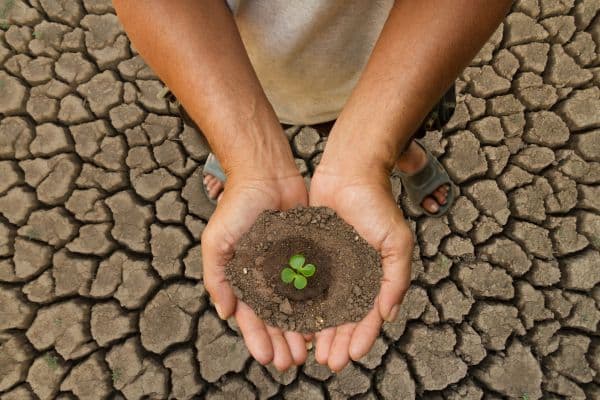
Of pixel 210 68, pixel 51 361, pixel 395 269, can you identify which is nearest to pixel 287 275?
pixel 395 269

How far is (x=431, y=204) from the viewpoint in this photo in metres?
2.25

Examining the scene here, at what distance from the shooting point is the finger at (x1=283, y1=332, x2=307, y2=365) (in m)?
1.37

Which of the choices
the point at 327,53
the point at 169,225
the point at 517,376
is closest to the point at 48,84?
the point at 169,225

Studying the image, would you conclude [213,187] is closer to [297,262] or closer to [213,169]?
[213,169]

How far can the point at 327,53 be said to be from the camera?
1.43 m

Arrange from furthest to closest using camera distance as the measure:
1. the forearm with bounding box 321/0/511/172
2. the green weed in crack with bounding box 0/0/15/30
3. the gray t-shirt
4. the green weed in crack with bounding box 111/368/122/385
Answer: the green weed in crack with bounding box 0/0/15/30 → the green weed in crack with bounding box 111/368/122/385 → the gray t-shirt → the forearm with bounding box 321/0/511/172

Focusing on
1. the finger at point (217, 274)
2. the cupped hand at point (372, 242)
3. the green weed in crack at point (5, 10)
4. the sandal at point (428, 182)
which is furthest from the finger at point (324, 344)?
the green weed in crack at point (5, 10)

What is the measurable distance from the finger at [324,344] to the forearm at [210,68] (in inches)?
18.5

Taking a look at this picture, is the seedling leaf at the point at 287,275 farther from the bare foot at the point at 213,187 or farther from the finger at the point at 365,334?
the bare foot at the point at 213,187

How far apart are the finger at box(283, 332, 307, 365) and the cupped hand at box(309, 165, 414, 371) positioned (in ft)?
0.14

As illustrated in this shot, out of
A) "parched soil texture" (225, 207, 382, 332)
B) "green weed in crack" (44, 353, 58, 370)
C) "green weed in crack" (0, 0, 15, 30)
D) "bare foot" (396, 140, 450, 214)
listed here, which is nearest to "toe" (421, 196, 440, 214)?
"bare foot" (396, 140, 450, 214)

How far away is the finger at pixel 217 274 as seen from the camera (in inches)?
52.0

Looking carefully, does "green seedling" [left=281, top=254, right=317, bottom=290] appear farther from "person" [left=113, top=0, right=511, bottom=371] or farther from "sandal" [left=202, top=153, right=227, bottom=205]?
"sandal" [left=202, top=153, right=227, bottom=205]

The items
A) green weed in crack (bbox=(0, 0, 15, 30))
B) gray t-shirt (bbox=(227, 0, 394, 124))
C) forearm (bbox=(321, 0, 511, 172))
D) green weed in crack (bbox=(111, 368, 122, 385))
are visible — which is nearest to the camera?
forearm (bbox=(321, 0, 511, 172))
